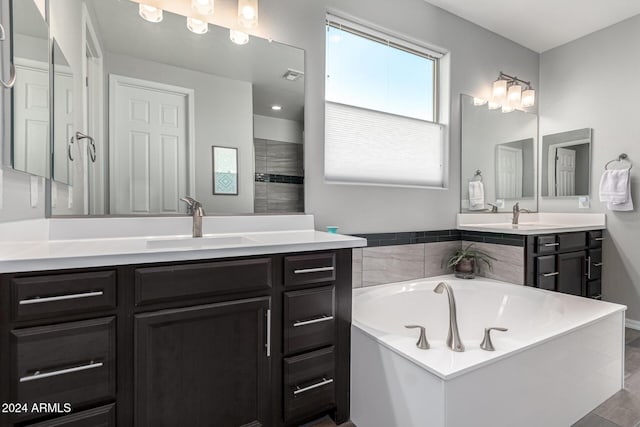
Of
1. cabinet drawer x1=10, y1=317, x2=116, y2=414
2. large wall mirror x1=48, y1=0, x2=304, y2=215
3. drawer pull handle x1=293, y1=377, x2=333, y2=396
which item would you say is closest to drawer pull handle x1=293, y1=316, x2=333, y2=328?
drawer pull handle x1=293, y1=377, x2=333, y2=396

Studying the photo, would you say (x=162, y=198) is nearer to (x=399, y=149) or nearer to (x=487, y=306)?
(x=399, y=149)

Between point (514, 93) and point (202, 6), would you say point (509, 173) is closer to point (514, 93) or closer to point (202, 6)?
point (514, 93)

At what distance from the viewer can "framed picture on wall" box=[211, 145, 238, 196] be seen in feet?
6.08

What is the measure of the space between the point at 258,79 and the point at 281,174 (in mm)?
608

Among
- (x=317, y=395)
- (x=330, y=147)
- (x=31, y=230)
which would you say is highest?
(x=330, y=147)

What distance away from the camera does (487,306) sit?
2330mm

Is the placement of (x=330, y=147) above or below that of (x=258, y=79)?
below

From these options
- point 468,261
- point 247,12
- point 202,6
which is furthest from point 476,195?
point 202,6

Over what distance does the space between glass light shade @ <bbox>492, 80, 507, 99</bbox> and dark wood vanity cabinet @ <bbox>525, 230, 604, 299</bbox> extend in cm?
143

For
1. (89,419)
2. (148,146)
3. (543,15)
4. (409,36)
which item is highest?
(543,15)

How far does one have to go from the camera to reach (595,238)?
2969 mm

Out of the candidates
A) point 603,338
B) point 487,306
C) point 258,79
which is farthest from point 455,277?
point 258,79

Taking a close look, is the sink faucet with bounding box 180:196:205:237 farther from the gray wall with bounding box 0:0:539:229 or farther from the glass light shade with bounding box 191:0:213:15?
the glass light shade with bounding box 191:0:213:15

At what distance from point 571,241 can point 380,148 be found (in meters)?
1.89
